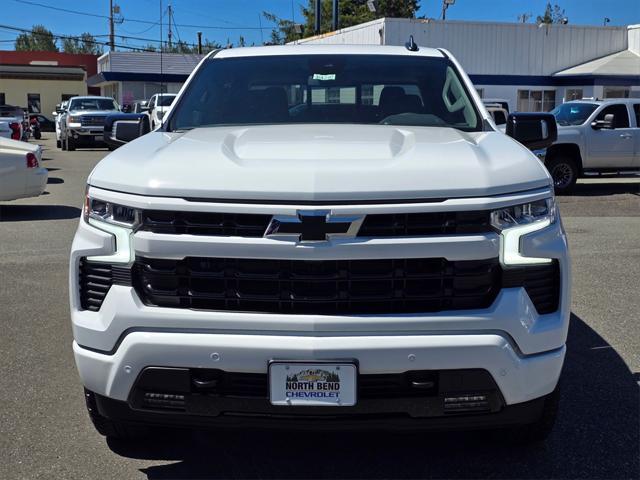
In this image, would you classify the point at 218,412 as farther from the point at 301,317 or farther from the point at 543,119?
the point at 543,119

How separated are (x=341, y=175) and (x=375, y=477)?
4.58ft

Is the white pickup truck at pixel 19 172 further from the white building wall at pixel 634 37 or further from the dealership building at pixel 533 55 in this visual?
the white building wall at pixel 634 37

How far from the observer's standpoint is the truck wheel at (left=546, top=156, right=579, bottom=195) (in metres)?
15.6

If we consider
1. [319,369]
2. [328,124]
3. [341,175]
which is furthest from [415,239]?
[328,124]

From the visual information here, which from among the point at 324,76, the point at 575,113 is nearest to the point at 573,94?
the point at 575,113

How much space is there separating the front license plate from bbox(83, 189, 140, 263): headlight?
0.76 m

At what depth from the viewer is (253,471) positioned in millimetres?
3516

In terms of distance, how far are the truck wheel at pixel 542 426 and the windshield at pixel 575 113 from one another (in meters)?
13.2

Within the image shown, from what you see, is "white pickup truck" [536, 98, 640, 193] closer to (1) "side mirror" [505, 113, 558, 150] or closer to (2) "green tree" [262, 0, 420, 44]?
(1) "side mirror" [505, 113, 558, 150]

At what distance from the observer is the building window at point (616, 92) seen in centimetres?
3380

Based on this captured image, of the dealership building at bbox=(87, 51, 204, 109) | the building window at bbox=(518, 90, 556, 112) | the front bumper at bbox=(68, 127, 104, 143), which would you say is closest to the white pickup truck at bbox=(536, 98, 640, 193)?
the front bumper at bbox=(68, 127, 104, 143)

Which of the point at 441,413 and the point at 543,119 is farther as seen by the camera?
the point at 543,119

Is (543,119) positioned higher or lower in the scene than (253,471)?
higher

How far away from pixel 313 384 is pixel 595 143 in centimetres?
1414
